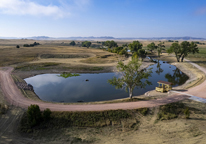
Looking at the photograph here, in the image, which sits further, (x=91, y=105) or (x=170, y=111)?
(x=91, y=105)

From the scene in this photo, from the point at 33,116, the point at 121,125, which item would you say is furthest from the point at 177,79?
the point at 33,116

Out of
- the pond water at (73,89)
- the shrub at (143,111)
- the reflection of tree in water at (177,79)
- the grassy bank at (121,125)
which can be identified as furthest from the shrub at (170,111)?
the reflection of tree in water at (177,79)

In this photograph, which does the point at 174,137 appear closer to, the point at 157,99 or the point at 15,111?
the point at 157,99

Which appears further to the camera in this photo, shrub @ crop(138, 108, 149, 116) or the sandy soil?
the sandy soil

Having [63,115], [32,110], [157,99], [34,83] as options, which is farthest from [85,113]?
[34,83]

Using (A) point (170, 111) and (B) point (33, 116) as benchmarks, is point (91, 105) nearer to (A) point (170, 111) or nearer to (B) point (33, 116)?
(B) point (33, 116)

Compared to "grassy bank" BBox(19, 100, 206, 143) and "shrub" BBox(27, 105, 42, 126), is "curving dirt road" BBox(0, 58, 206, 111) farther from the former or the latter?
"shrub" BBox(27, 105, 42, 126)

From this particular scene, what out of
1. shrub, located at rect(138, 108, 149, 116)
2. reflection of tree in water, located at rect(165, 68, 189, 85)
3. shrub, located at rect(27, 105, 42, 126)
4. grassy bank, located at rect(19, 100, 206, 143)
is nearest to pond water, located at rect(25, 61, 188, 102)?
reflection of tree in water, located at rect(165, 68, 189, 85)

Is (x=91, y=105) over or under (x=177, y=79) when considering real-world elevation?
over

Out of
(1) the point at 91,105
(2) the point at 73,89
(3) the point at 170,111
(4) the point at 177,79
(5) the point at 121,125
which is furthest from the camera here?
(4) the point at 177,79

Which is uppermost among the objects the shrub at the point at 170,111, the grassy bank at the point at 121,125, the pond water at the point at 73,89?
the shrub at the point at 170,111

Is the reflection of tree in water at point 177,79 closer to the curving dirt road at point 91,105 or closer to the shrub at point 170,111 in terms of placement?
the curving dirt road at point 91,105

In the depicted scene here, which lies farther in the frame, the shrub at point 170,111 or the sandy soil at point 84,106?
the sandy soil at point 84,106
